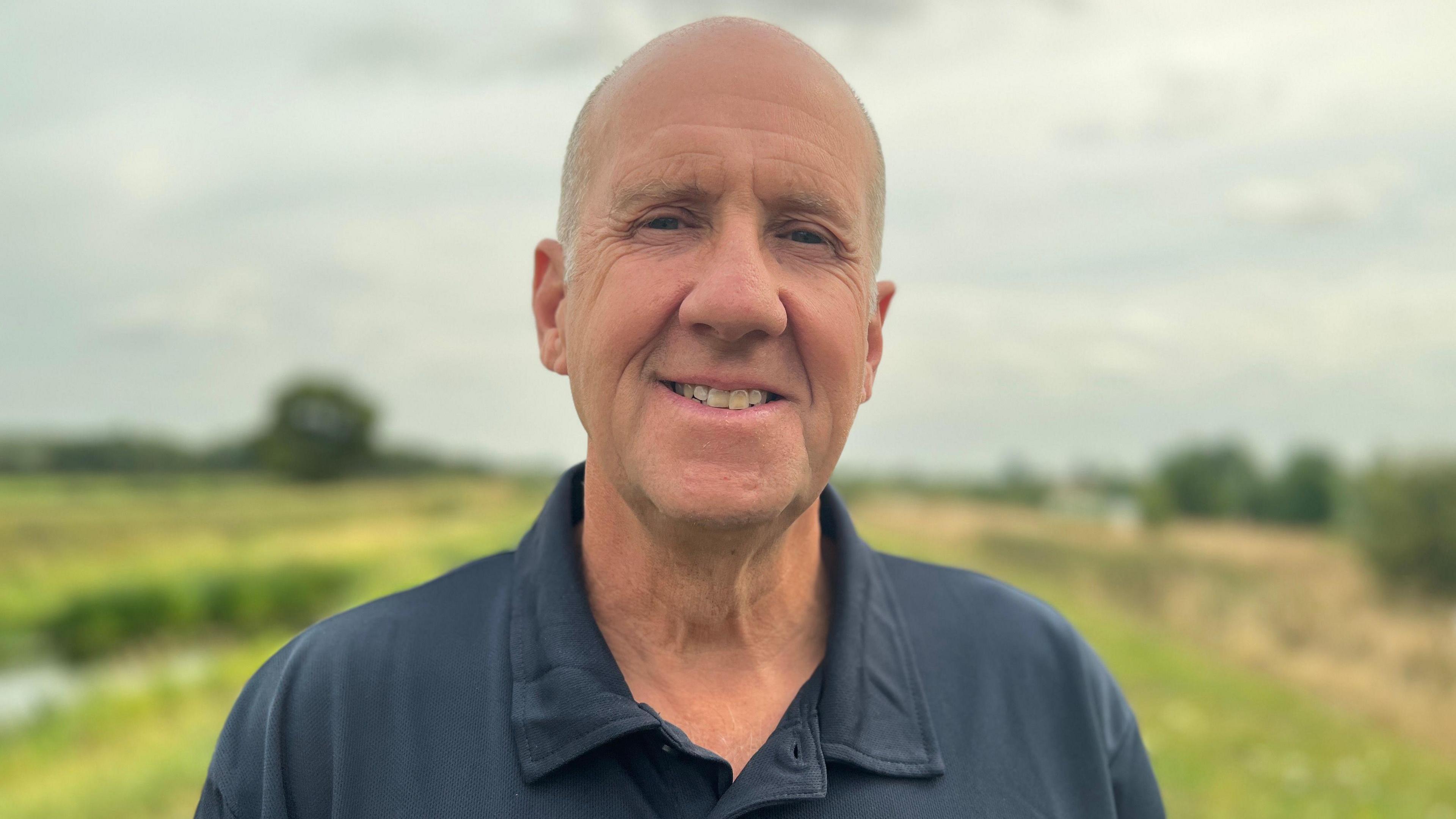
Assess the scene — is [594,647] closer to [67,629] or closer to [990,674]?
[990,674]

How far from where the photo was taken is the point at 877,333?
2666 mm

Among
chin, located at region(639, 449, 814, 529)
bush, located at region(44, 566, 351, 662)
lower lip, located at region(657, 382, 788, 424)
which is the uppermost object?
lower lip, located at region(657, 382, 788, 424)

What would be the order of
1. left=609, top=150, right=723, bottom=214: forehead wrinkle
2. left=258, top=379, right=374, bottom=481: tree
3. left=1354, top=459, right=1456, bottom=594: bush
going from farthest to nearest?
1. left=258, top=379, right=374, bottom=481: tree
2. left=1354, top=459, right=1456, bottom=594: bush
3. left=609, top=150, right=723, bottom=214: forehead wrinkle

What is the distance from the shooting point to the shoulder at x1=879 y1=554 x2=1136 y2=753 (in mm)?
2598

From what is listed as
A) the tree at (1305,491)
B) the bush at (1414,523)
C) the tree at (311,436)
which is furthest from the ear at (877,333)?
the tree at (311,436)

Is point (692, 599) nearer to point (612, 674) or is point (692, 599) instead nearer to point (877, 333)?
point (612, 674)

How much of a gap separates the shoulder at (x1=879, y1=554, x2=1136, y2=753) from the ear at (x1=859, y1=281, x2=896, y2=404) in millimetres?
619

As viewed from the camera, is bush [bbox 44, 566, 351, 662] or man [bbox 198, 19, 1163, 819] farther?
bush [bbox 44, 566, 351, 662]

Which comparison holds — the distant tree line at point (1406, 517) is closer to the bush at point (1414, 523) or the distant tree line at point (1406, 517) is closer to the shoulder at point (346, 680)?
the bush at point (1414, 523)

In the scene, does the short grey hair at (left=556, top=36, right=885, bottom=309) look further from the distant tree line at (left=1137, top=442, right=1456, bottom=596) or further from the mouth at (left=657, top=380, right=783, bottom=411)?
the distant tree line at (left=1137, top=442, right=1456, bottom=596)

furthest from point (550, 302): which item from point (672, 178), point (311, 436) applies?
point (311, 436)

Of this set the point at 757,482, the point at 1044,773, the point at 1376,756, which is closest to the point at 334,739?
the point at 757,482

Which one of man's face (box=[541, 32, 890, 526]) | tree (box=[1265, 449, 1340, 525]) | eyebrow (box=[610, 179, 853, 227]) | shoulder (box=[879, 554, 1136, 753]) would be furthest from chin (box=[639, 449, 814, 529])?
tree (box=[1265, 449, 1340, 525])

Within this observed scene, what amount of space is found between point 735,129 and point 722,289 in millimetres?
426
